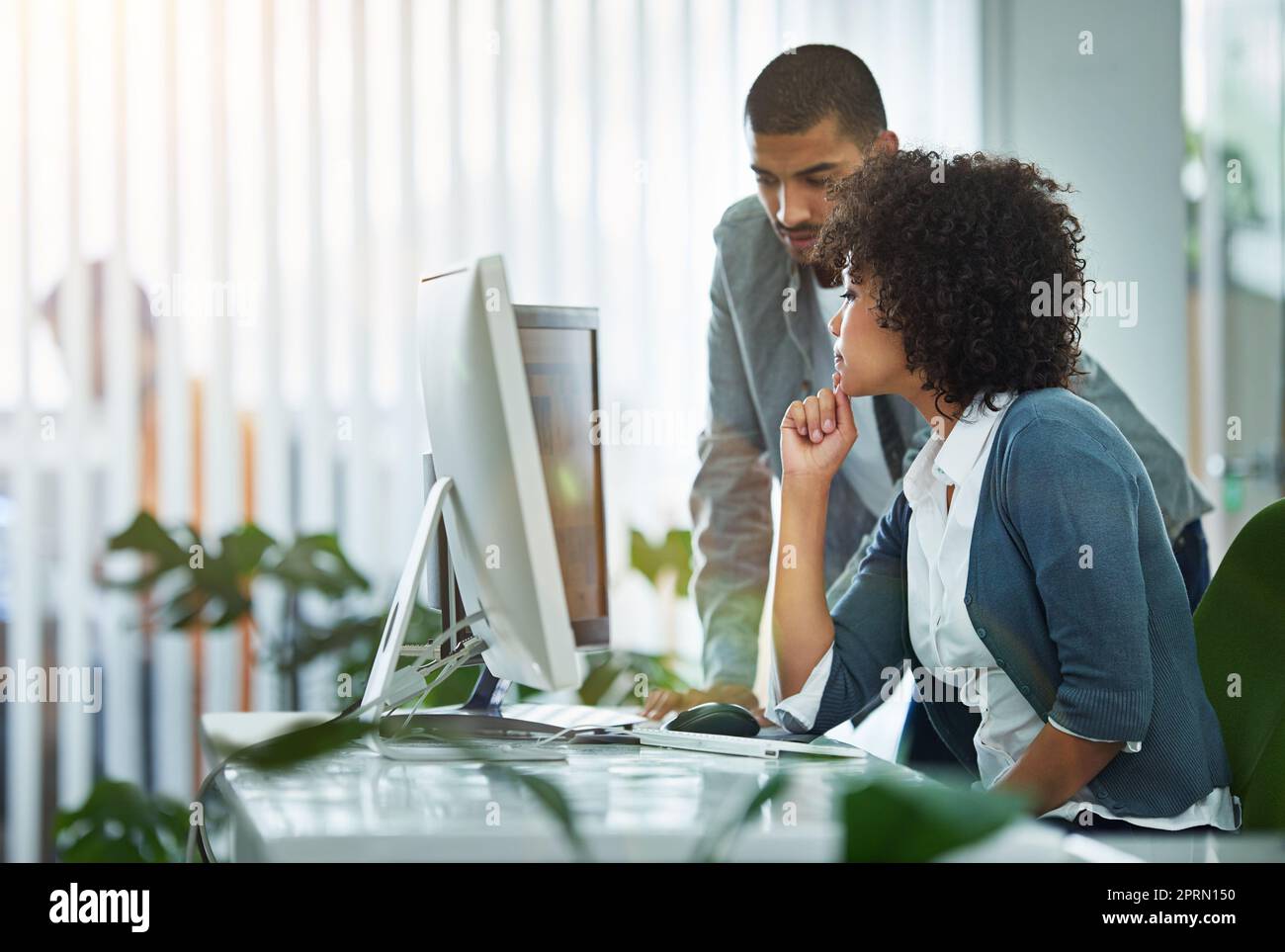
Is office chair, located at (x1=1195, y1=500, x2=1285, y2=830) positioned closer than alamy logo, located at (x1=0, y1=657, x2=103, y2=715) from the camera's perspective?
Yes

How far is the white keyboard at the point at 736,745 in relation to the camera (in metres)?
1.01

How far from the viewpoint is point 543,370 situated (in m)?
1.09

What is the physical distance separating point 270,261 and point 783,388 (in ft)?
4.15

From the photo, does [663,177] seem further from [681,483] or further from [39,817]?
[39,817]

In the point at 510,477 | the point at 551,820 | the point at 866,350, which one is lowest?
the point at 551,820

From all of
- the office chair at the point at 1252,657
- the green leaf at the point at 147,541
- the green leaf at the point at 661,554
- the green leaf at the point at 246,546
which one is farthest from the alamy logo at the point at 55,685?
the office chair at the point at 1252,657

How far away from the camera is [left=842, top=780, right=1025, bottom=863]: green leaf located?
312 mm

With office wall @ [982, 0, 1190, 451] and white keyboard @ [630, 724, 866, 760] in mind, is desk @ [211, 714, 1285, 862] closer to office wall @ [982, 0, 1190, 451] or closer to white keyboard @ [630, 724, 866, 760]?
→ white keyboard @ [630, 724, 866, 760]

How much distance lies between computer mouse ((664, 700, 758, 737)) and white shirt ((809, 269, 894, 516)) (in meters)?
0.57

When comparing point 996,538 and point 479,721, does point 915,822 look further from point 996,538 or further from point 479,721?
point 479,721

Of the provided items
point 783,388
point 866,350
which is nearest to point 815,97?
point 783,388

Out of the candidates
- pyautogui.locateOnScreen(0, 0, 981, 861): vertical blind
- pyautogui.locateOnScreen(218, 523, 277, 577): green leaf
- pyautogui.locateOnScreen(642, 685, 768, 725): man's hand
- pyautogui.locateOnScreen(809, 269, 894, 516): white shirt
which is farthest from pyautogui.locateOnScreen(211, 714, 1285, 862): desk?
pyautogui.locateOnScreen(0, 0, 981, 861): vertical blind

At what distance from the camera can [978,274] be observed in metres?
1.07
